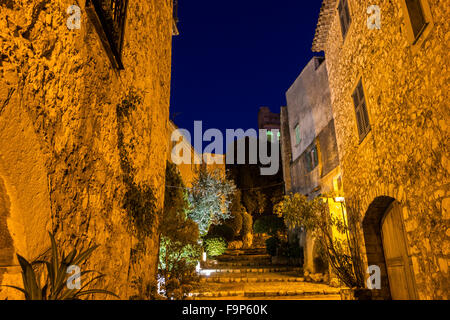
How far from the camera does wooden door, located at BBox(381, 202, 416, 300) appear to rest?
495cm

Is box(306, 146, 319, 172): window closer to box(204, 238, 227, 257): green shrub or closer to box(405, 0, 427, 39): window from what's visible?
box(204, 238, 227, 257): green shrub

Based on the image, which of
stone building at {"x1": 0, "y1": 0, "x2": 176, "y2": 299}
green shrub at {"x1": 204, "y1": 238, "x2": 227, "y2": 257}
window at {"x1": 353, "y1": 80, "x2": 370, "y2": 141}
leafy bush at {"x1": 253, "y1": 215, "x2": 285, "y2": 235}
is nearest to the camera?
stone building at {"x1": 0, "y1": 0, "x2": 176, "y2": 299}

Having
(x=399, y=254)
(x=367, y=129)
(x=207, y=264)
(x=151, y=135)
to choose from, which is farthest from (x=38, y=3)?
(x=207, y=264)

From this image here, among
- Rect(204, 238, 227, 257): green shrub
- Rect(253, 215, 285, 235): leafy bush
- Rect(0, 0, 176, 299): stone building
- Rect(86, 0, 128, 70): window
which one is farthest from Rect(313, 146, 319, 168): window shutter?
Rect(86, 0, 128, 70): window

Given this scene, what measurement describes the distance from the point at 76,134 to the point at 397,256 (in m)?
5.60

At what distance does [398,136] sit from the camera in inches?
174

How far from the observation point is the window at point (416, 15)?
3.76m

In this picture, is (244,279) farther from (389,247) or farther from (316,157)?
(389,247)

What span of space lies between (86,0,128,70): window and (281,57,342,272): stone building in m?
6.69

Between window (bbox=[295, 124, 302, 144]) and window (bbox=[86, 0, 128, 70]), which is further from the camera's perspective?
window (bbox=[295, 124, 302, 144])

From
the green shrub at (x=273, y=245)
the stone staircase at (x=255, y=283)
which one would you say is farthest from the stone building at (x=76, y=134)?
the green shrub at (x=273, y=245)

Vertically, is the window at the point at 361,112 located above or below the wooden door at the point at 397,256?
above

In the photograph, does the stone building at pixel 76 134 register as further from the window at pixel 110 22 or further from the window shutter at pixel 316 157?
the window shutter at pixel 316 157

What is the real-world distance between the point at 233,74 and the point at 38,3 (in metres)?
54.6
